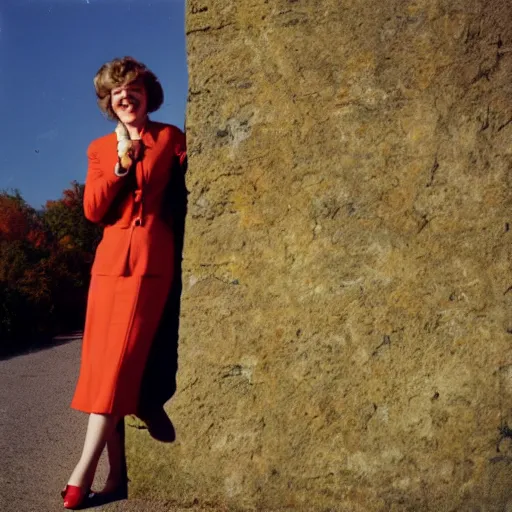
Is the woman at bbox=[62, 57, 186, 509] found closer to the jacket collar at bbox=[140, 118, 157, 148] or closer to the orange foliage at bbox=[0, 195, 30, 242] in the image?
the jacket collar at bbox=[140, 118, 157, 148]

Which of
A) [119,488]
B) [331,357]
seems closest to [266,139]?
[331,357]

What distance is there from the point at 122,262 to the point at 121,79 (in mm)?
806

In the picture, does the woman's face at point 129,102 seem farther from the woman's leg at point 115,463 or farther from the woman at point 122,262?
the woman's leg at point 115,463

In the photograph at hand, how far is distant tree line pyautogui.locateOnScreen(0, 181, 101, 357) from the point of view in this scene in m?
6.30

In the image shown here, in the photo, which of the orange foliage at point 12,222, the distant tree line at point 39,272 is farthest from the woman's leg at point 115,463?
the orange foliage at point 12,222

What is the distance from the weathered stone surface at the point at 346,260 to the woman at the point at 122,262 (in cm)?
18

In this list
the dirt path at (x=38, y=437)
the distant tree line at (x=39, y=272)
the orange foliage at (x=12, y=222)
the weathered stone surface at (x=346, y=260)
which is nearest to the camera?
the weathered stone surface at (x=346, y=260)

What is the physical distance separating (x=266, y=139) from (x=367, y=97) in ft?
1.40

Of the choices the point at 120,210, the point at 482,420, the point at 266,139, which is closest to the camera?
the point at 482,420

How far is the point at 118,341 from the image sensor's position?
2.56 m

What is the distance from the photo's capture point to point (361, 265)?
7.87ft

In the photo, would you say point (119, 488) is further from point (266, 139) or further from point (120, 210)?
point (266, 139)

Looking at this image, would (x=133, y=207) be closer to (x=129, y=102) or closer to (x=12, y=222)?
(x=129, y=102)

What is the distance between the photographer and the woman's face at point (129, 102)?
107 inches
